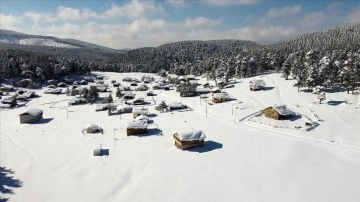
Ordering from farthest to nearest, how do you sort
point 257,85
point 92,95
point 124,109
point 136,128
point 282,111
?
1. point 92,95
2. point 257,85
3. point 124,109
4. point 282,111
5. point 136,128

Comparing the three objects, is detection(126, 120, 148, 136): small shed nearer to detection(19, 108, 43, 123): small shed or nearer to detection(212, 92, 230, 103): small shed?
detection(19, 108, 43, 123): small shed

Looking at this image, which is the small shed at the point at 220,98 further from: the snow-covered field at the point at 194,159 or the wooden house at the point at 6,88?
the wooden house at the point at 6,88

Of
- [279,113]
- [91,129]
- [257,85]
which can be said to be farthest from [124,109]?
[257,85]

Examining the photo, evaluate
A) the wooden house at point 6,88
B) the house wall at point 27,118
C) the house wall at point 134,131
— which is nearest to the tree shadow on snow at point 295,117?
the house wall at point 134,131

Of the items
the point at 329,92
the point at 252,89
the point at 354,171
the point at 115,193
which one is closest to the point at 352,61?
the point at 329,92

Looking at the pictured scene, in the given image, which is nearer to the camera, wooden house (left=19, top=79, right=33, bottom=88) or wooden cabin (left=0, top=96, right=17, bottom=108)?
wooden cabin (left=0, top=96, right=17, bottom=108)

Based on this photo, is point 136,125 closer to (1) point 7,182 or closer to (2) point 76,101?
(1) point 7,182

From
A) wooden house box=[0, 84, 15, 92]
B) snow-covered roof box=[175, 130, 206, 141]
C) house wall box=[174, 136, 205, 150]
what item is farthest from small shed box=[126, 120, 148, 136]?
wooden house box=[0, 84, 15, 92]
